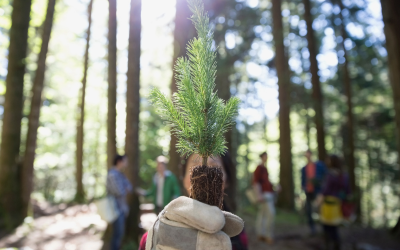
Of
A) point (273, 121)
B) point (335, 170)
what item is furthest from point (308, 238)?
point (273, 121)

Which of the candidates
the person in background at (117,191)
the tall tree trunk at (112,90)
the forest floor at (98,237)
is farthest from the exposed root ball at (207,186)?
the tall tree trunk at (112,90)

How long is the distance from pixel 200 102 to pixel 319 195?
19.5ft

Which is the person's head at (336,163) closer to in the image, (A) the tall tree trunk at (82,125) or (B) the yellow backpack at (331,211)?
(B) the yellow backpack at (331,211)

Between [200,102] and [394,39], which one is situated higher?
[394,39]

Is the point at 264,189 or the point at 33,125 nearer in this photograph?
the point at 264,189

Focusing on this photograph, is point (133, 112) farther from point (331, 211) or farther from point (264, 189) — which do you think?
point (331, 211)

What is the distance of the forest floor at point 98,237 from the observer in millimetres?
7613

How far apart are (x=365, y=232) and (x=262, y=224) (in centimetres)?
415

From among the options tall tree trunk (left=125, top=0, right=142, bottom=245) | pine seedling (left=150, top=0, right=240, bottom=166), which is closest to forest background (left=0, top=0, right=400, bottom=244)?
tall tree trunk (left=125, top=0, right=142, bottom=245)

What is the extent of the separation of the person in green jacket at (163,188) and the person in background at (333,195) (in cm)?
310

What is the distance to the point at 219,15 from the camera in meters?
13.4

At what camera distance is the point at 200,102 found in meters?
1.64

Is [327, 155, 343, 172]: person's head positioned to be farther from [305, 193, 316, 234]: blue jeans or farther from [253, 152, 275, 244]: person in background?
[305, 193, 316, 234]: blue jeans

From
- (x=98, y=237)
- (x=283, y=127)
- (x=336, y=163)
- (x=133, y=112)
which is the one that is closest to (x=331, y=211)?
(x=336, y=163)
